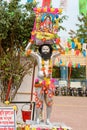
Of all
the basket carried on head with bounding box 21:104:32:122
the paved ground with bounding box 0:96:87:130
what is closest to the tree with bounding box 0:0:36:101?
the basket carried on head with bounding box 21:104:32:122

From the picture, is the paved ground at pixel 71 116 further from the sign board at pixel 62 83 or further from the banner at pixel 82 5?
the sign board at pixel 62 83

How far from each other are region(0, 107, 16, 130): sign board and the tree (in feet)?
11.6

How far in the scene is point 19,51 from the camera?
10078 mm

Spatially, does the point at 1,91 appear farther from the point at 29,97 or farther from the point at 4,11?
the point at 4,11

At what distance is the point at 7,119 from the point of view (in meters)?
6.14

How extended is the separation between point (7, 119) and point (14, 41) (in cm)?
414

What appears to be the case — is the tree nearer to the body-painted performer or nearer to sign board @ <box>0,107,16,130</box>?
the body-painted performer

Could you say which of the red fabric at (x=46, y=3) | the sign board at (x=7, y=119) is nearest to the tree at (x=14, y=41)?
the red fabric at (x=46, y=3)

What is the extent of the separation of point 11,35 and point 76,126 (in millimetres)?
2816

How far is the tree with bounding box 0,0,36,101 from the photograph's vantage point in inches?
377

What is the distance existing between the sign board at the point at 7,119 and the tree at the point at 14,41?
3545mm

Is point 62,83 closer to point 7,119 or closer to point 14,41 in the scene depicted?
point 14,41

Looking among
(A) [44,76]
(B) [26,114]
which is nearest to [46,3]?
(A) [44,76]

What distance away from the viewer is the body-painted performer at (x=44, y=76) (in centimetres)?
A: 709
